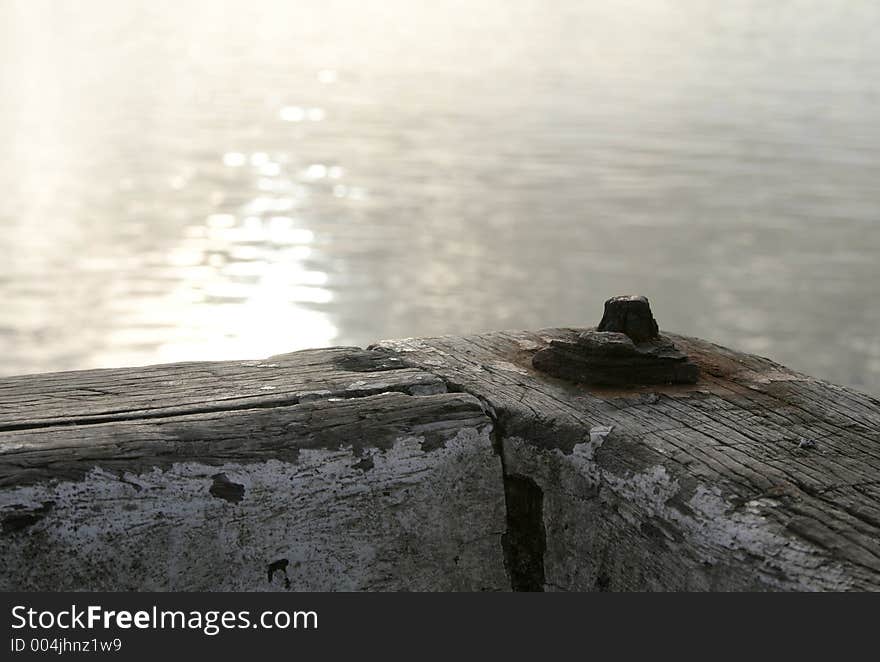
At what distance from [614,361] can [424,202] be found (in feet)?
31.9

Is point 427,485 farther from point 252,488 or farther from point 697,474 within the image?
point 697,474

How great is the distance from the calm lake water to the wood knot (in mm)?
5911

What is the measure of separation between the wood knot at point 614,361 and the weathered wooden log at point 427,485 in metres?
0.03

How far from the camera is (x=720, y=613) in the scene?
113 centimetres

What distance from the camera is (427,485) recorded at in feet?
4.37

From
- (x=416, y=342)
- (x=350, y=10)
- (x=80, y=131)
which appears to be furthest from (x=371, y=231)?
(x=350, y=10)

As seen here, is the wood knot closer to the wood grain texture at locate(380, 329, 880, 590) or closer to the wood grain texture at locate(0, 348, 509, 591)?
the wood grain texture at locate(380, 329, 880, 590)

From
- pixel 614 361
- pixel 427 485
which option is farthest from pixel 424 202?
pixel 427 485

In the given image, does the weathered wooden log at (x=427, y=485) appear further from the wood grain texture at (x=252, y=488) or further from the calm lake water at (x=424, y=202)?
the calm lake water at (x=424, y=202)

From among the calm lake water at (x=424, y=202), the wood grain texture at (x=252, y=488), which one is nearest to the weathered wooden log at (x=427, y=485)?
the wood grain texture at (x=252, y=488)

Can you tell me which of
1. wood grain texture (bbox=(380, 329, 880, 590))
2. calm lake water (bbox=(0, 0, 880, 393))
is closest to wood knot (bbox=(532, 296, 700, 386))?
wood grain texture (bbox=(380, 329, 880, 590))

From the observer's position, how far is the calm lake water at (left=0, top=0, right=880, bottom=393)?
8336 mm

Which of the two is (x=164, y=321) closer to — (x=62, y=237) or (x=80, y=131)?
(x=62, y=237)

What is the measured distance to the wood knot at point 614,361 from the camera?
5.04 feet
